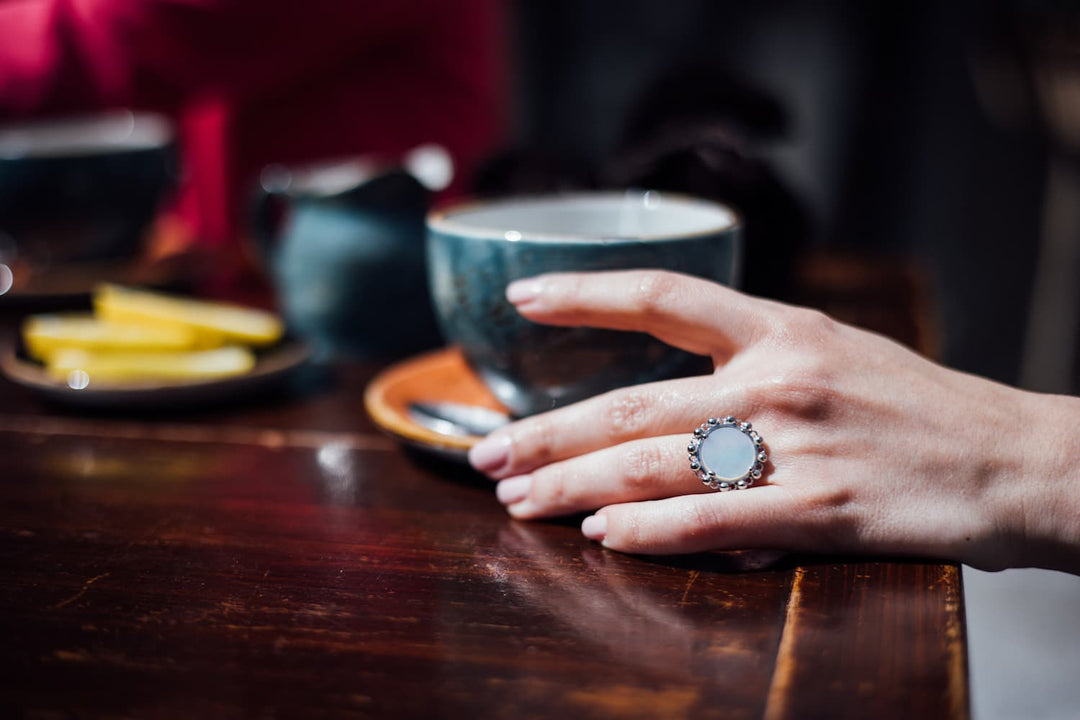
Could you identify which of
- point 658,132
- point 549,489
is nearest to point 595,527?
point 549,489

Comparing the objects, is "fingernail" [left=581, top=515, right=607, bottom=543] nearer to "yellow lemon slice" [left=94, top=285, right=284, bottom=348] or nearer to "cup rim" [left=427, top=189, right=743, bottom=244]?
"cup rim" [left=427, top=189, right=743, bottom=244]

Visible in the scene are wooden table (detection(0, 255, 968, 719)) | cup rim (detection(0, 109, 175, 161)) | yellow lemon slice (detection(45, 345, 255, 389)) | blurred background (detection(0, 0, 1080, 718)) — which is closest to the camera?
wooden table (detection(0, 255, 968, 719))

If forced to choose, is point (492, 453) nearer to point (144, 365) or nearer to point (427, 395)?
point (427, 395)

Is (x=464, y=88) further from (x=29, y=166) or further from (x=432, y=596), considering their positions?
(x=432, y=596)

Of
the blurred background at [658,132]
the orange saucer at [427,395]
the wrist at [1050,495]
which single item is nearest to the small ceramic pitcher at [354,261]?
the blurred background at [658,132]

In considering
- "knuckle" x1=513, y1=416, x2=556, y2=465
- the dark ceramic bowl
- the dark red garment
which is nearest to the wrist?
"knuckle" x1=513, y1=416, x2=556, y2=465

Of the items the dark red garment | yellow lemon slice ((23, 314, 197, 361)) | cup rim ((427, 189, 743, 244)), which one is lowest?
yellow lemon slice ((23, 314, 197, 361))
